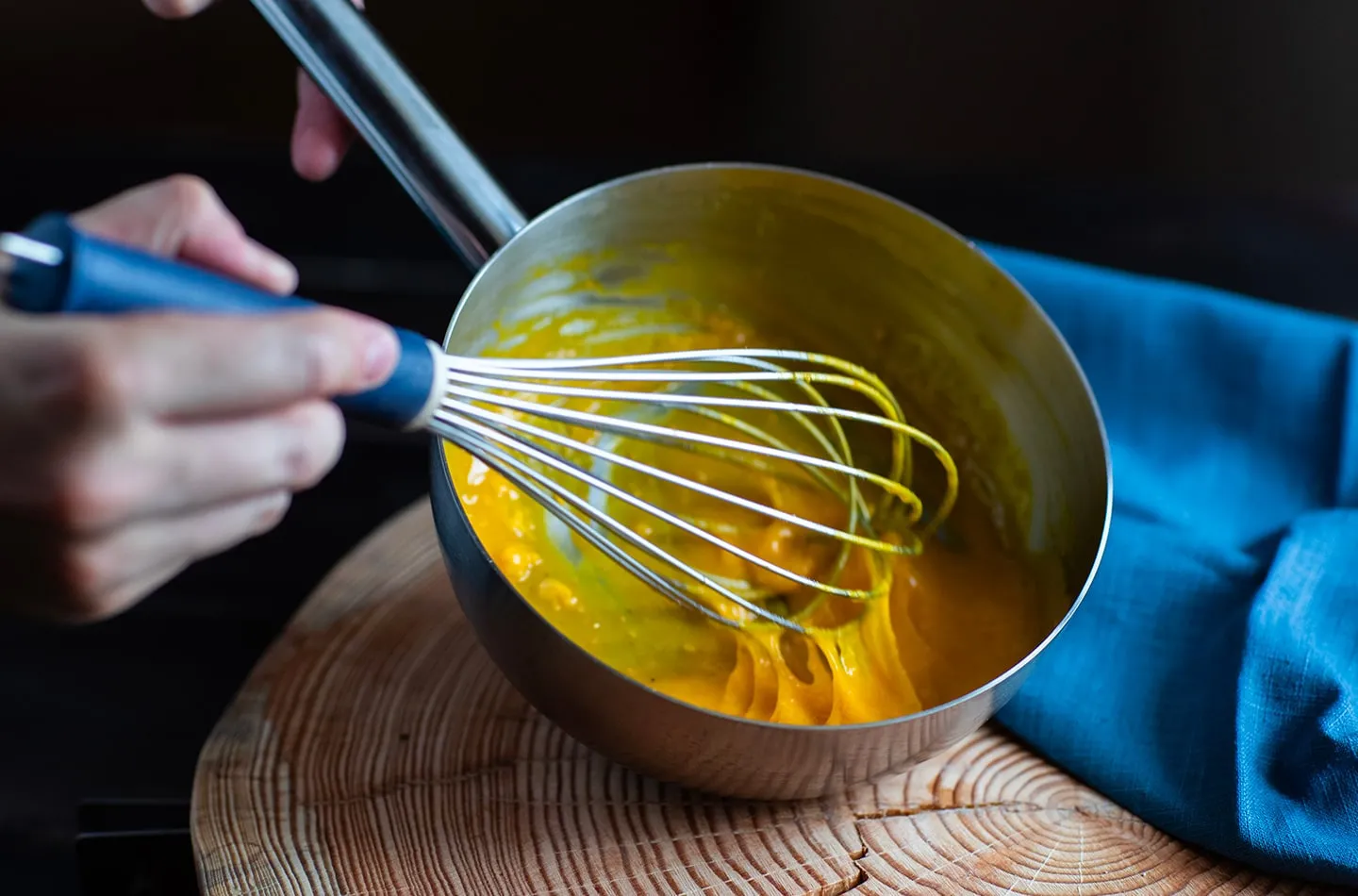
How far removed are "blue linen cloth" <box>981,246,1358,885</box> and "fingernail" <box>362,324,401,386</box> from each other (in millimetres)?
516

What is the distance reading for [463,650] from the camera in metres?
0.91

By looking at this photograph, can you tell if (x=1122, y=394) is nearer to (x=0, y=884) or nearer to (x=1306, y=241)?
(x=1306, y=241)

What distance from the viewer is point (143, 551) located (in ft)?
1.75

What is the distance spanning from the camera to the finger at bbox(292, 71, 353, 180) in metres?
0.91

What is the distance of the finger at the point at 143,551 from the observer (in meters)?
0.52

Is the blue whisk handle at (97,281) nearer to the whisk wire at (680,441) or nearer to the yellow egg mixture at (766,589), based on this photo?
Answer: the whisk wire at (680,441)

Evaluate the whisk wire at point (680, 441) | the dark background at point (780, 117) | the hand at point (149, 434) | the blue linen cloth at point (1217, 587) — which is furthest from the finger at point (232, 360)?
the dark background at point (780, 117)

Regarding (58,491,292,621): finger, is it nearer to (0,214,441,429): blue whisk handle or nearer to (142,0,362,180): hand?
(0,214,441,429): blue whisk handle

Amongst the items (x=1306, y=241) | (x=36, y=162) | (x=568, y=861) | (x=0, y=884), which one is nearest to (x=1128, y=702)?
(x=568, y=861)

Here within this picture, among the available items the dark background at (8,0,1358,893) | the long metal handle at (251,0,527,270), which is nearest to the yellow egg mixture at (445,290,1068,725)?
the long metal handle at (251,0,527,270)

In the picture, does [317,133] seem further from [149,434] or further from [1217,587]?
[1217,587]

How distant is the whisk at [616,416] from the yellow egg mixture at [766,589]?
0.6 inches

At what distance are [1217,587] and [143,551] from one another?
71 cm

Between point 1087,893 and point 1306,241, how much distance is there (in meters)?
0.97
